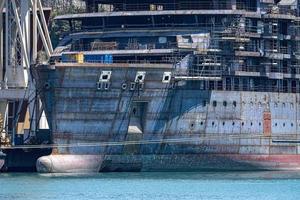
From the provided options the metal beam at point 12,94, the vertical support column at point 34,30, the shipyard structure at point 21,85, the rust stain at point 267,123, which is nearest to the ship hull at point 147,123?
the rust stain at point 267,123

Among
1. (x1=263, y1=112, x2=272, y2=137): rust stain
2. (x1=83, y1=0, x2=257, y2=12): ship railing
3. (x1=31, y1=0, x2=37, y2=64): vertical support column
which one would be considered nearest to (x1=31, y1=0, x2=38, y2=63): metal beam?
(x1=31, y1=0, x2=37, y2=64): vertical support column

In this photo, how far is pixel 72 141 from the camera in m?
93.6

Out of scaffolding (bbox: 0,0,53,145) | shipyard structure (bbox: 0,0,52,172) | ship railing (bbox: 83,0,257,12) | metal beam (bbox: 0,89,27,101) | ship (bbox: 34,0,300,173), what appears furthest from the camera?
metal beam (bbox: 0,89,27,101)

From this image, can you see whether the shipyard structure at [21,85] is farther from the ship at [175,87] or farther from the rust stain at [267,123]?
the rust stain at [267,123]

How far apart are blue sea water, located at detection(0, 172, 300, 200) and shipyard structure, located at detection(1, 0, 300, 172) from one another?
1.51m

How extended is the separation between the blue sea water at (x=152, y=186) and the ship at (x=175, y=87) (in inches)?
62.6

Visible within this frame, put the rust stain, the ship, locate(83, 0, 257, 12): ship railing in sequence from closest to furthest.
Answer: the ship < locate(83, 0, 257, 12): ship railing < the rust stain

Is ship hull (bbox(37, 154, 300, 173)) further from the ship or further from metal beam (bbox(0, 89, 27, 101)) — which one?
metal beam (bbox(0, 89, 27, 101))

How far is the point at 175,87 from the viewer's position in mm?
95000

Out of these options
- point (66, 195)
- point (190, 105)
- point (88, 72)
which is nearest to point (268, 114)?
point (190, 105)

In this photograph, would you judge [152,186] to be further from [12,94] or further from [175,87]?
[12,94]

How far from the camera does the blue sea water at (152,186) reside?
79.8 m

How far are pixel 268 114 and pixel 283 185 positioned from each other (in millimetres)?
11154

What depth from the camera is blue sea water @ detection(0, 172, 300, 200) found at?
7981 cm
